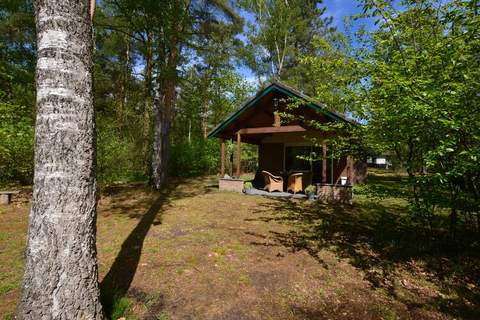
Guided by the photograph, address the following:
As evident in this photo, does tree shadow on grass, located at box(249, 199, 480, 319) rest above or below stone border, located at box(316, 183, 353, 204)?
below

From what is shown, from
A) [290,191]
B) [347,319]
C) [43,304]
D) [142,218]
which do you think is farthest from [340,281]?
[290,191]

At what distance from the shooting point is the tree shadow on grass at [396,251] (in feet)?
10.2

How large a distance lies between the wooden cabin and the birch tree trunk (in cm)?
761

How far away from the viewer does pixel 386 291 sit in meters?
3.18

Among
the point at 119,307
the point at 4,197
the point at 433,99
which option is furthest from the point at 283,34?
the point at 119,307

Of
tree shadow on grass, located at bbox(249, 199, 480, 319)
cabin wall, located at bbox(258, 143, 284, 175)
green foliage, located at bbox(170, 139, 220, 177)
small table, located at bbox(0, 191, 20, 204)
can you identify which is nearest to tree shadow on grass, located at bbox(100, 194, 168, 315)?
tree shadow on grass, located at bbox(249, 199, 480, 319)

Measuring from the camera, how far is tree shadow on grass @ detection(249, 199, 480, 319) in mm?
3113

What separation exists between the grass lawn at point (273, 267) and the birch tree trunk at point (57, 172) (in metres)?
0.79

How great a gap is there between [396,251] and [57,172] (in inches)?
201

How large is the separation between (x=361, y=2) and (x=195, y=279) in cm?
421

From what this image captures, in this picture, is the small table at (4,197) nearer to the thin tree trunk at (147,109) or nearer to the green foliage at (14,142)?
the green foliage at (14,142)

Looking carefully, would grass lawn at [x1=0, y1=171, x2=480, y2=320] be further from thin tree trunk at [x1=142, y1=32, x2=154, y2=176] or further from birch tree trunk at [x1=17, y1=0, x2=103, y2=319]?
thin tree trunk at [x1=142, y1=32, x2=154, y2=176]

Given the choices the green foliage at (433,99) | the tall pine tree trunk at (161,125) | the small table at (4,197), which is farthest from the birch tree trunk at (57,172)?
the tall pine tree trunk at (161,125)

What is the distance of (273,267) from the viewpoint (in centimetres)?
370
